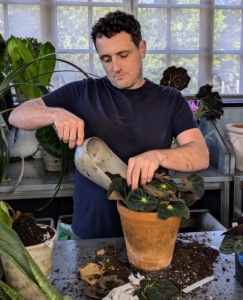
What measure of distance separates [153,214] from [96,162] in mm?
259

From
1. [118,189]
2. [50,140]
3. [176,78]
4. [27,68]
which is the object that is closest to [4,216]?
[118,189]

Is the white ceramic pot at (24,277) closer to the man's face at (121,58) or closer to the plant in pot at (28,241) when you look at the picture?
the plant in pot at (28,241)

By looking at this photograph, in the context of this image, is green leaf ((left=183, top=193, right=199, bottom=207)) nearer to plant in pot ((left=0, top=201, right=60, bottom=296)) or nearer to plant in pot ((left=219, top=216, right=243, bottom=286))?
plant in pot ((left=219, top=216, right=243, bottom=286))

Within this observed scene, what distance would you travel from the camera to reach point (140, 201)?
1064 millimetres

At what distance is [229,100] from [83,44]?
119 cm

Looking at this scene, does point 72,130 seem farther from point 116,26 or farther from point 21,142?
point 21,142

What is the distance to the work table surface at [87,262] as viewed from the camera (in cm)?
103

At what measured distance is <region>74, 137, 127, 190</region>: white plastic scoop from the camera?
117 centimetres

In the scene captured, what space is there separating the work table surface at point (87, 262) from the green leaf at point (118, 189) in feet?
0.83

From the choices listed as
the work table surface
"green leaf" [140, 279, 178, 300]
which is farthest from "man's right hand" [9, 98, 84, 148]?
"green leaf" [140, 279, 178, 300]

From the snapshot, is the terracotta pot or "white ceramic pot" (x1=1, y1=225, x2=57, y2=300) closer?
"white ceramic pot" (x1=1, y1=225, x2=57, y2=300)

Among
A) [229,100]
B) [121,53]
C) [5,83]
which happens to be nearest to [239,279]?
[121,53]

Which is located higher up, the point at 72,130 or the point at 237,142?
the point at 72,130

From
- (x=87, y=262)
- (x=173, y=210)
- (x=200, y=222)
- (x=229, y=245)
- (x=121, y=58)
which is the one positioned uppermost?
(x=121, y=58)
